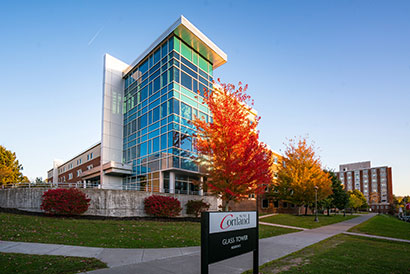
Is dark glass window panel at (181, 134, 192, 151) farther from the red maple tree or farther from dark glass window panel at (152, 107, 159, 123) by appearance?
the red maple tree

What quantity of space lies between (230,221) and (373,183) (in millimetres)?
160416

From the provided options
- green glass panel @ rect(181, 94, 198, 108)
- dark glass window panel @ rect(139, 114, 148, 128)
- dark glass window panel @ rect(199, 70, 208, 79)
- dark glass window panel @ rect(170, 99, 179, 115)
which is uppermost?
dark glass window panel @ rect(199, 70, 208, 79)

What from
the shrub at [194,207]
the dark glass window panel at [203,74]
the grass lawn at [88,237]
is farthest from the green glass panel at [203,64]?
the grass lawn at [88,237]

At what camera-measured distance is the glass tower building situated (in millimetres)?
26609

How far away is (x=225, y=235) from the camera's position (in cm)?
561

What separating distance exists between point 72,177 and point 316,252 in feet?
161

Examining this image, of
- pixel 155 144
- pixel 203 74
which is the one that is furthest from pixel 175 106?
pixel 203 74

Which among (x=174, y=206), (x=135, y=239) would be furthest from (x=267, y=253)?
(x=174, y=206)

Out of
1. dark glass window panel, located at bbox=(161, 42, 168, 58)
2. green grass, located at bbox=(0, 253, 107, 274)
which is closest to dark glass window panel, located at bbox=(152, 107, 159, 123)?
dark glass window panel, located at bbox=(161, 42, 168, 58)

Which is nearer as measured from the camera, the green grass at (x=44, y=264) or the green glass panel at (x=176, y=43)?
the green grass at (x=44, y=264)

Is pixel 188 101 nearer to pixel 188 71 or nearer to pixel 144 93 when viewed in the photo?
pixel 188 71

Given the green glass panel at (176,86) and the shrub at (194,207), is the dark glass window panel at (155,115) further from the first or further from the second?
the shrub at (194,207)

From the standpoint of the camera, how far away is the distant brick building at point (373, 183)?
13200 centimetres

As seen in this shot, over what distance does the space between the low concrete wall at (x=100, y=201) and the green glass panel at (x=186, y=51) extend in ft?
49.1
